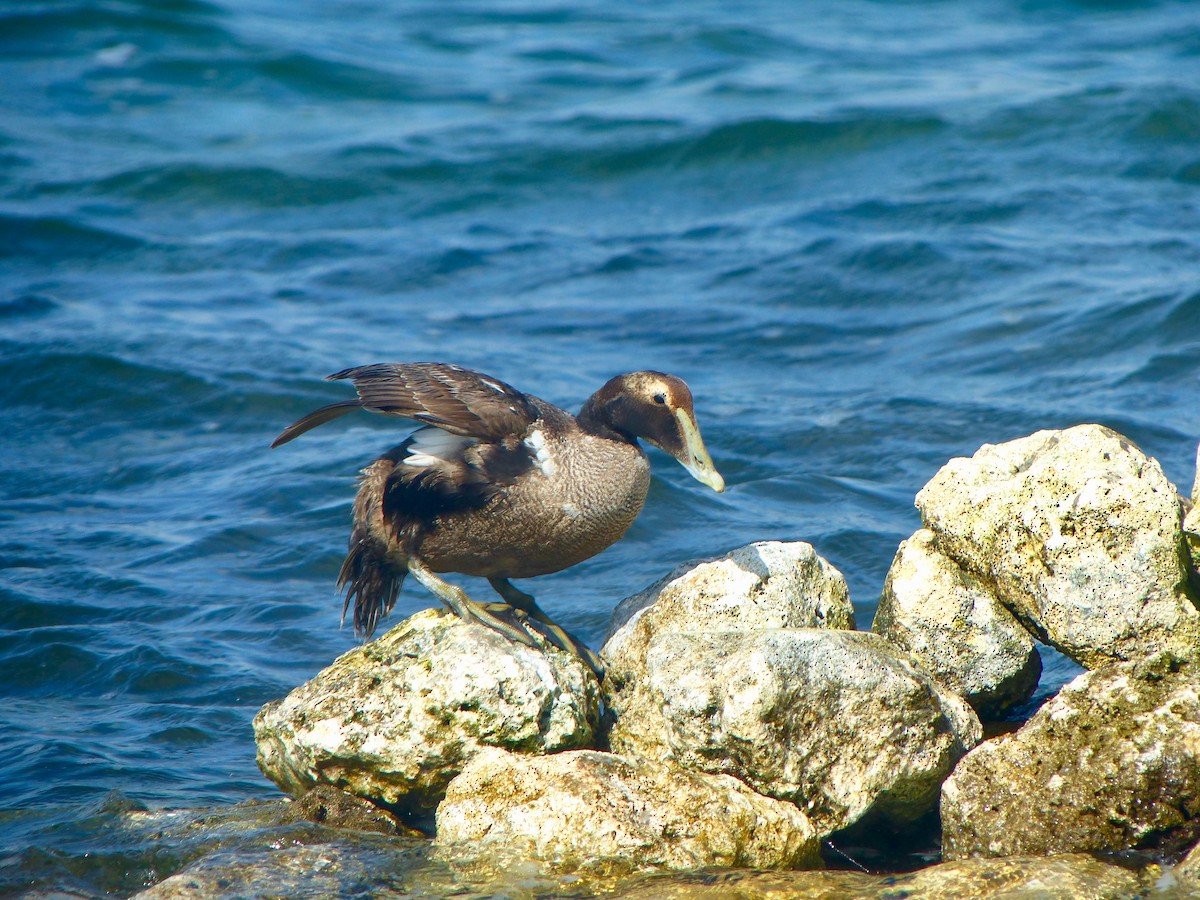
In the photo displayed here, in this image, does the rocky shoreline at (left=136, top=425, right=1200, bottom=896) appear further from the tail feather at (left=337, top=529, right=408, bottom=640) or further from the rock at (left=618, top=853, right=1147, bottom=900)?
the tail feather at (left=337, top=529, right=408, bottom=640)

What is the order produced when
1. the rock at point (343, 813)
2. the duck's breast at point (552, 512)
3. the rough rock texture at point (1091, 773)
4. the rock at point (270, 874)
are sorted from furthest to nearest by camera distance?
1. the duck's breast at point (552, 512)
2. the rock at point (343, 813)
3. the rock at point (270, 874)
4. the rough rock texture at point (1091, 773)

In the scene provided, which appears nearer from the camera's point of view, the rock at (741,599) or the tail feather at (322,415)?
the rock at (741,599)

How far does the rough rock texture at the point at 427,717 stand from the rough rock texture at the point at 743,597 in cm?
38

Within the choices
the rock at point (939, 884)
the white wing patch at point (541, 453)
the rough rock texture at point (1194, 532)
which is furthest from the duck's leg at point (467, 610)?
the rough rock texture at point (1194, 532)

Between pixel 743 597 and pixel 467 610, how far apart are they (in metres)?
0.95

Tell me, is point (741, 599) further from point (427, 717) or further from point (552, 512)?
point (427, 717)

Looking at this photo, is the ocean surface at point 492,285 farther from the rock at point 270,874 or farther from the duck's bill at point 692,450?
the duck's bill at point 692,450

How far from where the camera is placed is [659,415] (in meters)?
4.79

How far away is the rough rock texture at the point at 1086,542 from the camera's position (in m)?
4.09

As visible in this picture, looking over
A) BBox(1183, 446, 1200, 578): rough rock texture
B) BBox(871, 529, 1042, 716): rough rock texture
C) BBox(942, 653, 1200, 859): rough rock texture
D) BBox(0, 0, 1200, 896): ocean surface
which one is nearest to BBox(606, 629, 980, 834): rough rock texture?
BBox(942, 653, 1200, 859): rough rock texture

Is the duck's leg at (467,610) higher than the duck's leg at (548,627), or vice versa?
the duck's leg at (467,610)

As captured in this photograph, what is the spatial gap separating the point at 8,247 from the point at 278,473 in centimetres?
520

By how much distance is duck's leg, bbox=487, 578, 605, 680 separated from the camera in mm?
4734

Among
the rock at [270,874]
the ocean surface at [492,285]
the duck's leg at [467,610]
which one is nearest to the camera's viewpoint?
the rock at [270,874]
